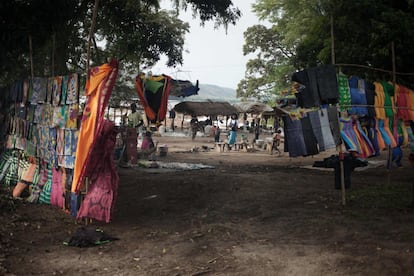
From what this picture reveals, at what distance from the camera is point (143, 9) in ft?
40.4

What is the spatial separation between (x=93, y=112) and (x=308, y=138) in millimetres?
3691

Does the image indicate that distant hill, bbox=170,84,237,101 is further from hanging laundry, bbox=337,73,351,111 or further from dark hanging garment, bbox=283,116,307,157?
hanging laundry, bbox=337,73,351,111

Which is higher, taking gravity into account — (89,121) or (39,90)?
(39,90)

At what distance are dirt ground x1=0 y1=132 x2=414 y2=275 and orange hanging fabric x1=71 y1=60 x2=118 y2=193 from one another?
97cm

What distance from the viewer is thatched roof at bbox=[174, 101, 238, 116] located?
30.3 metres

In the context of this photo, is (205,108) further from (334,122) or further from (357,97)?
(334,122)

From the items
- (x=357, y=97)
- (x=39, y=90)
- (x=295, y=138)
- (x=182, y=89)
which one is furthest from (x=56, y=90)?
(x=182, y=89)

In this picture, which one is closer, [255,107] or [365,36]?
[365,36]

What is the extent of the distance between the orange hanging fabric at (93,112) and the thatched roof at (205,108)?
23.8 m

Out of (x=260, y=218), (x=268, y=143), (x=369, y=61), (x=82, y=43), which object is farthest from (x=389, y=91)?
(x=268, y=143)

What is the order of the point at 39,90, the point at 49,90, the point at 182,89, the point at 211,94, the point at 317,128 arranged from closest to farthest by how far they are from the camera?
the point at 317,128 → the point at 49,90 → the point at 39,90 → the point at 182,89 → the point at 211,94

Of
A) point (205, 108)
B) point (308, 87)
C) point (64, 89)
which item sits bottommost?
point (64, 89)

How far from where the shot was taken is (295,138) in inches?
310

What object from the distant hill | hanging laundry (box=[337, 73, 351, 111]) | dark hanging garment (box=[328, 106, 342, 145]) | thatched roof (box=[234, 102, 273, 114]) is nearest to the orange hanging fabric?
dark hanging garment (box=[328, 106, 342, 145])
